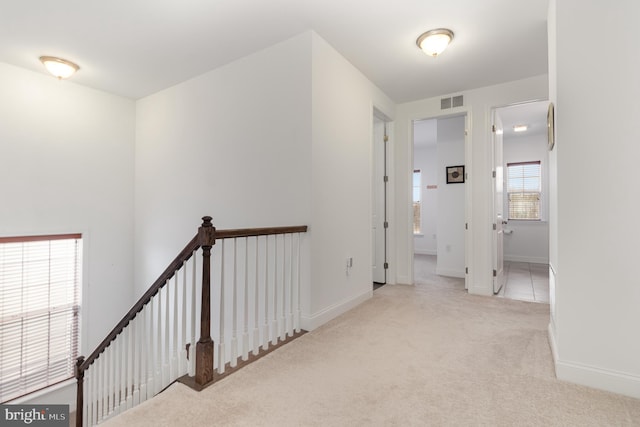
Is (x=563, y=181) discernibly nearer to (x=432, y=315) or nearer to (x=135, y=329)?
(x=432, y=315)

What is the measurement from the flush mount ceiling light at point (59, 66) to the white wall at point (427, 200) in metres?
7.34

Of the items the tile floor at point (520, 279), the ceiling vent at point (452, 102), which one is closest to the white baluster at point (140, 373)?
the tile floor at point (520, 279)

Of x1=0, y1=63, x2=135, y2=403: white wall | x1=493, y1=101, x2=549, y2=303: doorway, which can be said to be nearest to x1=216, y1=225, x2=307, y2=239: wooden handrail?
x1=0, y1=63, x2=135, y2=403: white wall

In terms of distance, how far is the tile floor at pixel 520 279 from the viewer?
4047mm

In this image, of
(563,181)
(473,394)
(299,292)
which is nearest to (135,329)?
(299,292)

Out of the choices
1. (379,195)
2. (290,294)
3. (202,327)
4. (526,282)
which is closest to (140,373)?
(202,327)

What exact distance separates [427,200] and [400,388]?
724cm

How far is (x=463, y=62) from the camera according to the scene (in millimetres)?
3441

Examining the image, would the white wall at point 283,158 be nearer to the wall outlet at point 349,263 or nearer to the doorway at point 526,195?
the wall outlet at point 349,263

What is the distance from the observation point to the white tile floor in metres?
4.00

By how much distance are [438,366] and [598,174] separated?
1580 mm

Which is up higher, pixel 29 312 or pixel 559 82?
pixel 559 82

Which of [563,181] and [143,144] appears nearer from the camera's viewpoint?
[563,181]

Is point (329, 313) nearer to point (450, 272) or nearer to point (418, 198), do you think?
point (450, 272)
